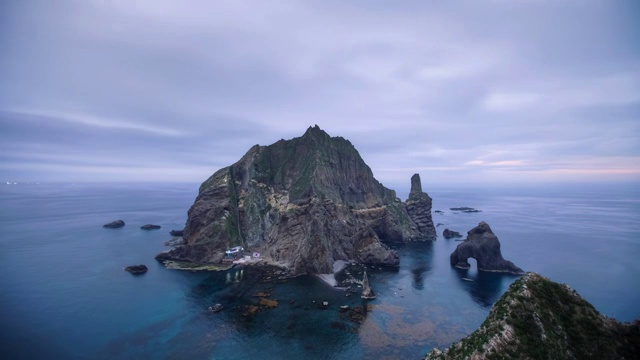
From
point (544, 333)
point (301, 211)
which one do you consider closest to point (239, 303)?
point (301, 211)

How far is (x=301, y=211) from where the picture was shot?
363 feet

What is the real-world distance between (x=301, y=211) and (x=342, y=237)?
59.9 feet

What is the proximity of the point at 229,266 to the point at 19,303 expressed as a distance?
51160 mm

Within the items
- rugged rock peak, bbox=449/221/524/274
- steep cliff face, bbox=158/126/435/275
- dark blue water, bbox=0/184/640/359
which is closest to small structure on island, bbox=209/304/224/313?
dark blue water, bbox=0/184/640/359

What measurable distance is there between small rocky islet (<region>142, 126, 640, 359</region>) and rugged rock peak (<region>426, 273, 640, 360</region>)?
0.11 m

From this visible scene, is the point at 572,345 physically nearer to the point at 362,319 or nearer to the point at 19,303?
the point at 362,319

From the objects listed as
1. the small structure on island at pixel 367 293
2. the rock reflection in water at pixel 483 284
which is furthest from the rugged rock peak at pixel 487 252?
the small structure on island at pixel 367 293

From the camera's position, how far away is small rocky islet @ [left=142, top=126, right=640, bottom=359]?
3406 centimetres

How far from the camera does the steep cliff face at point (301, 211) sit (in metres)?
106

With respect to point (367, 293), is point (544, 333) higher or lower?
higher

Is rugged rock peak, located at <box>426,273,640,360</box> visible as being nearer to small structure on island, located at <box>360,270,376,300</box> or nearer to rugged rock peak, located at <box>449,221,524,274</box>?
small structure on island, located at <box>360,270,376,300</box>

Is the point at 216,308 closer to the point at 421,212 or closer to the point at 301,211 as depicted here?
the point at 301,211

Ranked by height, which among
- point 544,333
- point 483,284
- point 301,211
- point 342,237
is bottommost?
point 483,284

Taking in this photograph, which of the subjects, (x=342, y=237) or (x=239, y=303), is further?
(x=342, y=237)
